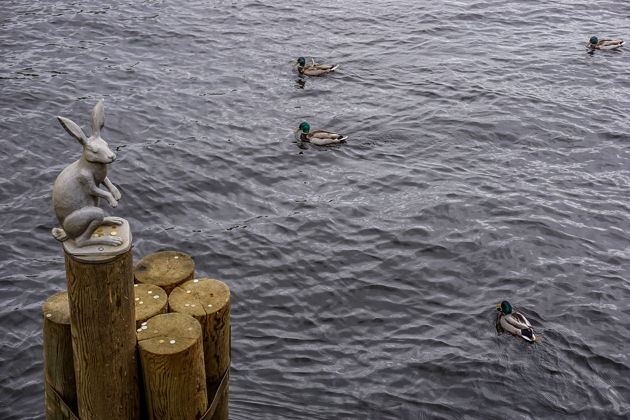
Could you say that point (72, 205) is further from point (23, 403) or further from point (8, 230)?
point (8, 230)

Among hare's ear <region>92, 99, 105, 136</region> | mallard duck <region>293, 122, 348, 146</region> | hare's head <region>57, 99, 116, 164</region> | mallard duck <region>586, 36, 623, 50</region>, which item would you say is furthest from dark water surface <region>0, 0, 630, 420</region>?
hare's ear <region>92, 99, 105, 136</region>

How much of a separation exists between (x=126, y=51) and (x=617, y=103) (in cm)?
1352

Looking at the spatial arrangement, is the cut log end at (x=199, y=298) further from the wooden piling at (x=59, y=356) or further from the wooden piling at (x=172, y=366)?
the wooden piling at (x=59, y=356)

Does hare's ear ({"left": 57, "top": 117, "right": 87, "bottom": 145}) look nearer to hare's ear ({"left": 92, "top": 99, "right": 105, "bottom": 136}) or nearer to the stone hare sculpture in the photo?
the stone hare sculpture

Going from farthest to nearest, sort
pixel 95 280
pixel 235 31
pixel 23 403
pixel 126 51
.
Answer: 1. pixel 235 31
2. pixel 126 51
3. pixel 23 403
4. pixel 95 280

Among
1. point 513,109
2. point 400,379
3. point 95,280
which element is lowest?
point 400,379

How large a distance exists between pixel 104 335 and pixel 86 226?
81 centimetres

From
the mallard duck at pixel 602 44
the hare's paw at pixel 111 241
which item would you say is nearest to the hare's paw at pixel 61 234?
the hare's paw at pixel 111 241

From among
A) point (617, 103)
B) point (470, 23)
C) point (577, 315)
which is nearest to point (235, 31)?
point (470, 23)

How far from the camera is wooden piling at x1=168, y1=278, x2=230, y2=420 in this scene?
232 inches

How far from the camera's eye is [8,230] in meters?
12.6

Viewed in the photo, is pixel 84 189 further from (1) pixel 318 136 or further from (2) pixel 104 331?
(1) pixel 318 136

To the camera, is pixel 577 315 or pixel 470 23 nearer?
pixel 577 315

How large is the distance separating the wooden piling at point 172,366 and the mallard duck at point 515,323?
20.7 feet
